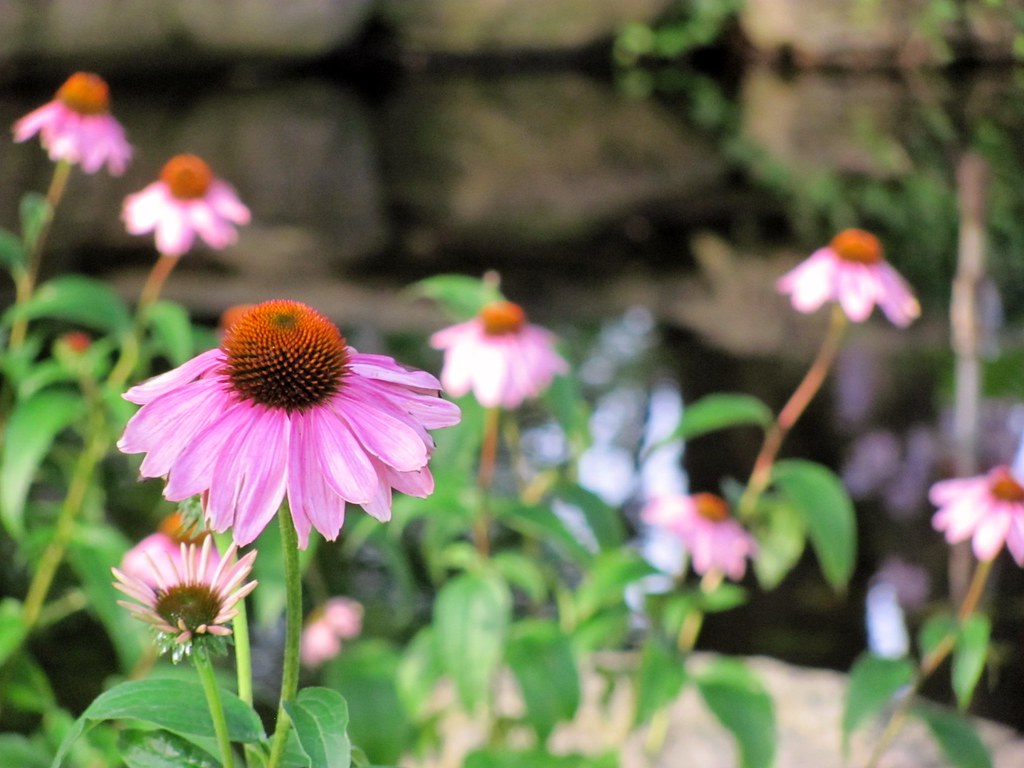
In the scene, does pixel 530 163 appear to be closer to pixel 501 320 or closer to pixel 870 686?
pixel 501 320

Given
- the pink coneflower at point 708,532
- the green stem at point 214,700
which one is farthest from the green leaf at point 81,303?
the green stem at point 214,700

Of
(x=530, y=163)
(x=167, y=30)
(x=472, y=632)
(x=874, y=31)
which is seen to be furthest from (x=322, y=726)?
(x=167, y=30)

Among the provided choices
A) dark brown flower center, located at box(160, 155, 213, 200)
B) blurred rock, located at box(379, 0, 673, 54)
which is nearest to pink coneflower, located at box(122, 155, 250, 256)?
dark brown flower center, located at box(160, 155, 213, 200)

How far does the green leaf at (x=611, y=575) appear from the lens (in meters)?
0.90

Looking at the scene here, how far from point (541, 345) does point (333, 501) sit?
594 mm

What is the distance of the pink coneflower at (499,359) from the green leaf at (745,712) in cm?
27

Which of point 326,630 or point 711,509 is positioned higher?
point 711,509

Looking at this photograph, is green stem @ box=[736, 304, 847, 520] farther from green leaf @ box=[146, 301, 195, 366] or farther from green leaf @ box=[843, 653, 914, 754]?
green leaf @ box=[146, 301, 195, 366]

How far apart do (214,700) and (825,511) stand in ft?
2.06

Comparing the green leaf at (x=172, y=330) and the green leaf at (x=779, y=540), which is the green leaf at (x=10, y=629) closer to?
the green leaf at (x=172, y=330)

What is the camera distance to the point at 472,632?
0.85m

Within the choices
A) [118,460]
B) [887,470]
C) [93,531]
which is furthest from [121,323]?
[887,470]

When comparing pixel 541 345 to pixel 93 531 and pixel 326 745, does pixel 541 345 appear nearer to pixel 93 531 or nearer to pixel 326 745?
pixel 93 531

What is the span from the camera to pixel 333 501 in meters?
0.37
